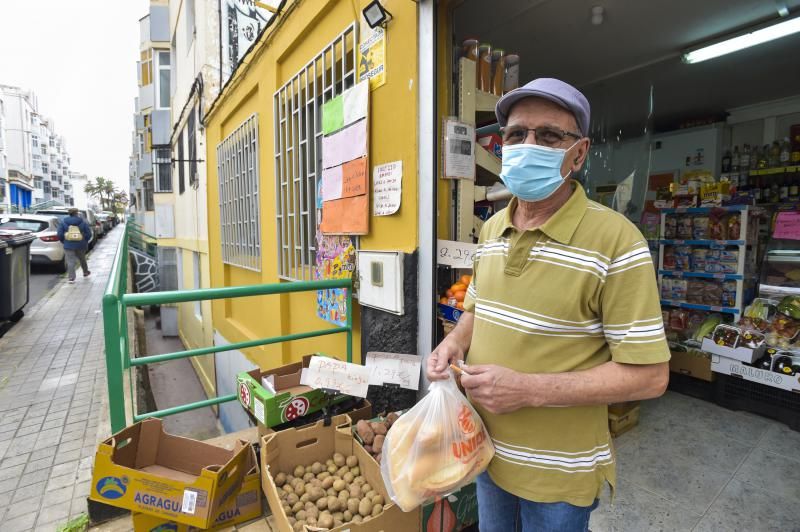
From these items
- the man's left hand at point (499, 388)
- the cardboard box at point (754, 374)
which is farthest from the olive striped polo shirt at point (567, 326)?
the cardboard box at point (754, 374)

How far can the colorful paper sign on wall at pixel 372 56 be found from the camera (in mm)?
2801

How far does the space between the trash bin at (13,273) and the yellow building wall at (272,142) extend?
318 cm

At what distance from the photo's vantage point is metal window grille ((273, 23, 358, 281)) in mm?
3635

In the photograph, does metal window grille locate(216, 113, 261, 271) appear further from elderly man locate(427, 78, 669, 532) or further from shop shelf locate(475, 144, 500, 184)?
elderly man locate(427, 78, 669, 532)

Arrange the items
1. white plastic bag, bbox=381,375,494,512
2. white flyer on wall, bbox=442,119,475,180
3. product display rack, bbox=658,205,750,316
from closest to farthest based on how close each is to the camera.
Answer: white plastic bag, bbox=381,375,494,512
white flyer on wall, bbox=442,119,475,180
product display rack, bbox=658,205,750,316

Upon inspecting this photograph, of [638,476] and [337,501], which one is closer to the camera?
[337,501]

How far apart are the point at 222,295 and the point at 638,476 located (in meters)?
Result: 2.94

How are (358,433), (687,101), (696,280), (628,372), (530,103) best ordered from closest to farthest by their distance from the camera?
(628,372) < (530,103) < (358,433) < (696,280) < (687,101)

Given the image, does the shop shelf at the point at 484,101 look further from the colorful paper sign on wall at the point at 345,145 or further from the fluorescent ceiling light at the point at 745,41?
the fluorescent ceiling light at the point at 745,41

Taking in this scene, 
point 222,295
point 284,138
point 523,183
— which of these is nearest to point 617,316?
point 523,183

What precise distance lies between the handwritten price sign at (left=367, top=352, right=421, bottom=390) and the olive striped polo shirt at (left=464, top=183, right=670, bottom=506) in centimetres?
105

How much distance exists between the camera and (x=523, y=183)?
1.27 m

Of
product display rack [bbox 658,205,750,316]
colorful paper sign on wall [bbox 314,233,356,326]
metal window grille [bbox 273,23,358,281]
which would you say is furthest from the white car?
product display rack [bbox 658,205,750,316]

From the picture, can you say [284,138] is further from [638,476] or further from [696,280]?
[696,280]
